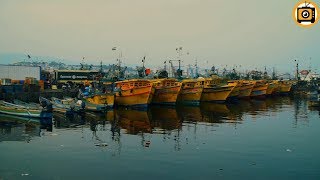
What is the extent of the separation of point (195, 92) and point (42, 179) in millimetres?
35340

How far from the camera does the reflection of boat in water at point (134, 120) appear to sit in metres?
29.1

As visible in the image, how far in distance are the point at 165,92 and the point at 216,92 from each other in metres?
9.90

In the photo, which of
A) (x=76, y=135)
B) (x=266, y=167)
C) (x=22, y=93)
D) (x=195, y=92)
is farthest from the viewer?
(x=195, y=92)

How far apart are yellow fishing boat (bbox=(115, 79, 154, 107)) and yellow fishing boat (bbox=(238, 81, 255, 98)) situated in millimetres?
24203

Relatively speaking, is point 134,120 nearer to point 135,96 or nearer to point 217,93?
point 135,96

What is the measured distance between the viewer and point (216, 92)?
174 feet

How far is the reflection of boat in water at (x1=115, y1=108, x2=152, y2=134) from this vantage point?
29.1 m

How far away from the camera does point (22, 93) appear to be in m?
46.4

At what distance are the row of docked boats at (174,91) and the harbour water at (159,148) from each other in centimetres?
716

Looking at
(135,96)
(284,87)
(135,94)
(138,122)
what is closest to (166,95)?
(135,96)

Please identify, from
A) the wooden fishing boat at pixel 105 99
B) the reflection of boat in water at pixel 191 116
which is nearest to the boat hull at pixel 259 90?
the reflection of boat in water at pixel 191 116

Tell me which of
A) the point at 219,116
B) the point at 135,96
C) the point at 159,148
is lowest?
the point at 159,148

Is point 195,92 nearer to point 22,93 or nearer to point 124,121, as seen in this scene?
point 124,121

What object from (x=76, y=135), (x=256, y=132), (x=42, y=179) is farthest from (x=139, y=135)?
(x=42, y=179)
